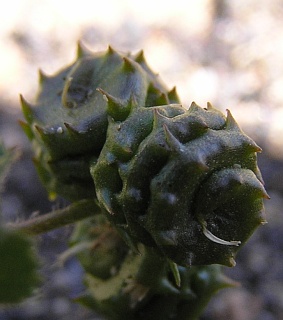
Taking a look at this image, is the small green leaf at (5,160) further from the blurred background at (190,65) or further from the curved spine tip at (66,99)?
the blurred background at (190,65)

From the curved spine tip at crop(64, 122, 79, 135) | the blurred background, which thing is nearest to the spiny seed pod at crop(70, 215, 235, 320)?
the curved spine tip at crop(64, 122, 79, 135)

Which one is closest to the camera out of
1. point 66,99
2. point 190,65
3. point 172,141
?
point 172,141

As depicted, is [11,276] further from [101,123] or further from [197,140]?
[101,123]

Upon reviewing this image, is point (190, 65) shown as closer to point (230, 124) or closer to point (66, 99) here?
point (66, 99)

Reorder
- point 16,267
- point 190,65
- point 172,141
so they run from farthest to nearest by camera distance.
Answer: point 190,65, point 172,141, point 16,267

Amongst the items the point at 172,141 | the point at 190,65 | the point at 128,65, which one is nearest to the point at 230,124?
the point at 172,141

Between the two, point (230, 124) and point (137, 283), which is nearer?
point (230, 124)

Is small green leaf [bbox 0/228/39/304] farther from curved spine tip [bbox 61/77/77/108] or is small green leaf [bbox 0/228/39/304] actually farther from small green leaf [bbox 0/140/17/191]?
curved spine tip [bbox 61/77/77/108]
